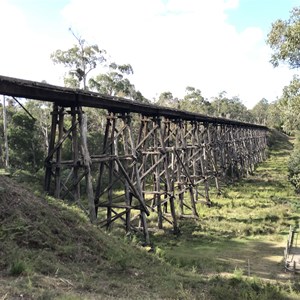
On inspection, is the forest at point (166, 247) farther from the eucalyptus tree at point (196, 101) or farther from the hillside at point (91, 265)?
the eucalyptus tree at point (196, 101)

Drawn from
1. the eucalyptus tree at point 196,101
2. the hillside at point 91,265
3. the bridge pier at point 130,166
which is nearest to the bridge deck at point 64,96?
the bridge pier at point 130,166

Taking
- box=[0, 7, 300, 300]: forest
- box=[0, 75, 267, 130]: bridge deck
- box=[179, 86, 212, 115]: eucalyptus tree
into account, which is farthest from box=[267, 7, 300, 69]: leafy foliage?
box=[179, 86, 212, 115]: eucalyptus tree

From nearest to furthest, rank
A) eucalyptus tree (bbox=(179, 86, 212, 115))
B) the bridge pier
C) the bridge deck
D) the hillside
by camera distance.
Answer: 1. the hillside
2. the bridge deck
3. the bridge pier
4. eucalyptus tree (bbox=(179, 86, 212, 115))

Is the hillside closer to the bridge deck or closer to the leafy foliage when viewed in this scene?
the bridge deck

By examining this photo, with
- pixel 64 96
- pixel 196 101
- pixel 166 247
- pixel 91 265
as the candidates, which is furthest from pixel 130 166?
pixel 196 101

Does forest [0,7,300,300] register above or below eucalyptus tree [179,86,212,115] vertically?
below

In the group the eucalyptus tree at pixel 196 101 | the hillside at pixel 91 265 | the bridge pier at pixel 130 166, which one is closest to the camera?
the hillside at pixel 91 265

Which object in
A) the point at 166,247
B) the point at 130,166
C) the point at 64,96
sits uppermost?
the point at 64,96

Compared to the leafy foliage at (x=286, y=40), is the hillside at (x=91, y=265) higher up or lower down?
lower down

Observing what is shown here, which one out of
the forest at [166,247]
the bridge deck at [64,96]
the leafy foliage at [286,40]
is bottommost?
the forest at [166,247]

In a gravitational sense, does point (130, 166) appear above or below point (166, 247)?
above

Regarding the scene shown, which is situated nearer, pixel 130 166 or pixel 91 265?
pixel 91 265

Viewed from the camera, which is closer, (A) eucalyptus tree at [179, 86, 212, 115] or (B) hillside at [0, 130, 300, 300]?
(B) hillside at [0, 130, 300, 300]

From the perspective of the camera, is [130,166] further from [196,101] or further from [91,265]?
[196,101]
